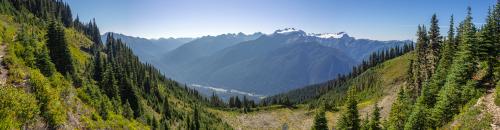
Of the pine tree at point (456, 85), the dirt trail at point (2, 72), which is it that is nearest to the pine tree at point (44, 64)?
the dirt trail at point (2, 72)

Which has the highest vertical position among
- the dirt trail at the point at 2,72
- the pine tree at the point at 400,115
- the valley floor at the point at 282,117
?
the dirt trail at the point at 2,72

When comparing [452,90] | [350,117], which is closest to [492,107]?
[452,90]

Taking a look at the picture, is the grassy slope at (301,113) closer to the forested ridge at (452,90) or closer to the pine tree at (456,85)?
the forested ridge at (452,90)

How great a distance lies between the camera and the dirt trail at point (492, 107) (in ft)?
121

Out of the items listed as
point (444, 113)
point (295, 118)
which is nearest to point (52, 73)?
point (444, 113)

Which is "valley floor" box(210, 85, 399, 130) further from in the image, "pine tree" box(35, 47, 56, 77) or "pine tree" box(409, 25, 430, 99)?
"pine tree" box(35, 47, 56, 77)

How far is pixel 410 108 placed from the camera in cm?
6556

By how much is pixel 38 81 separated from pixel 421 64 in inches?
3088

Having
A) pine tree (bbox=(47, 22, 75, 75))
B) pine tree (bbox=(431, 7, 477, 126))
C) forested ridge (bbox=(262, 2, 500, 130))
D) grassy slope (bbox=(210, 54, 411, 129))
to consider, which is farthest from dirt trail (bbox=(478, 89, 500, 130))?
grassy slope (bbox=(210, 54, 411, 129))

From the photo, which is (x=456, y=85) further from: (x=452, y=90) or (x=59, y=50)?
(x=59, y=50)

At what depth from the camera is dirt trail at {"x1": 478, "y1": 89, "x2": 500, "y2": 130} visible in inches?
1446

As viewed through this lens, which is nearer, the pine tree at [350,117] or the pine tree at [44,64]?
the pine tree at [44,64]

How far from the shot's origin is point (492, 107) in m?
40.5

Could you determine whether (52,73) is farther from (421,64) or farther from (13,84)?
(421,64)
